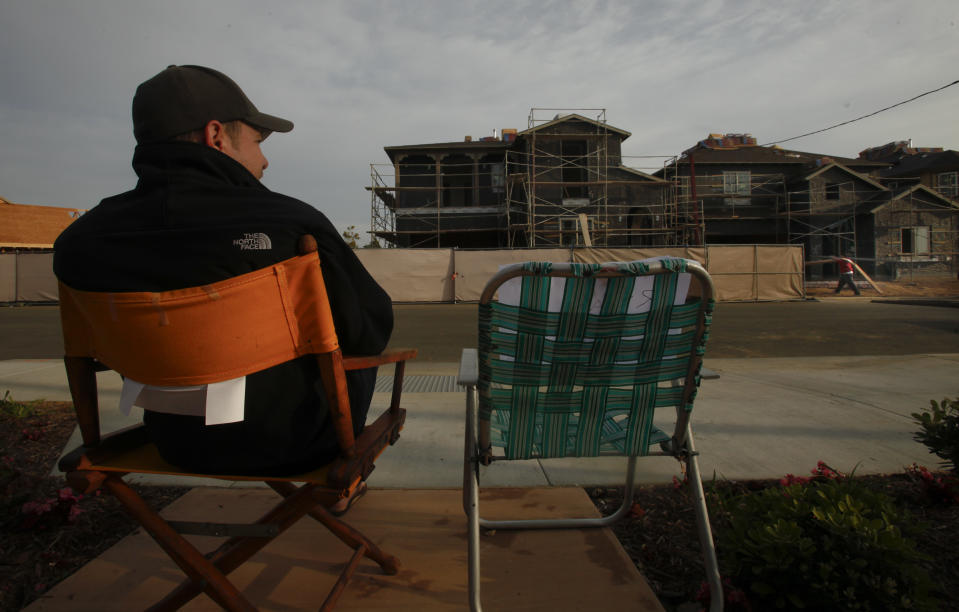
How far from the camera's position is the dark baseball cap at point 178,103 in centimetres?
128

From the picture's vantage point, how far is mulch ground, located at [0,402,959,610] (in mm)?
1742

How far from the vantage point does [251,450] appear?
1.25 m

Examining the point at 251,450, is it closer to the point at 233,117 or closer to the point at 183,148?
the point at 183,148

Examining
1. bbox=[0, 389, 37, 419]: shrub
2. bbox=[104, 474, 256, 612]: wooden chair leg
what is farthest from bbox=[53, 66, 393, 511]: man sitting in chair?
bbox=[0, 389, 37, 419]: shrub

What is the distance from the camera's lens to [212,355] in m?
1.17

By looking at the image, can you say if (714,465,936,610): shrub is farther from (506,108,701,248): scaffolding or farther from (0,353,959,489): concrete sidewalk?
(506,108,701,248): scaffolding

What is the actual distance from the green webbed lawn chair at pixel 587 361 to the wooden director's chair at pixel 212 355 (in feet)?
1.21

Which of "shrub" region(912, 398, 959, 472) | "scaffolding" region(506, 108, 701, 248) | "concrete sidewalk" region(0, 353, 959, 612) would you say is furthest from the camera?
"scaffolding" region(506, 108, 701, 248)

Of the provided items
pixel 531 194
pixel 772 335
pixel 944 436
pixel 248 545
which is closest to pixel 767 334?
pixel 772 335

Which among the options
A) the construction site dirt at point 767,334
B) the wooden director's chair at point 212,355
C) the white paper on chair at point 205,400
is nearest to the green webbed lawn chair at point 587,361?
the wooden director's chair at point 212,355

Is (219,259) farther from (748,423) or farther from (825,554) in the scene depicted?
(748,423)

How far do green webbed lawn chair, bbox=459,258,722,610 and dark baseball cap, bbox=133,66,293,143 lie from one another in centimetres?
91

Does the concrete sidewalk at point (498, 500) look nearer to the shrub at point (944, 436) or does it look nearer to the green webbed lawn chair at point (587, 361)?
the green webbed lawn chair at point (587, 361)

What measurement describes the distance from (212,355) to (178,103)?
0.68m
